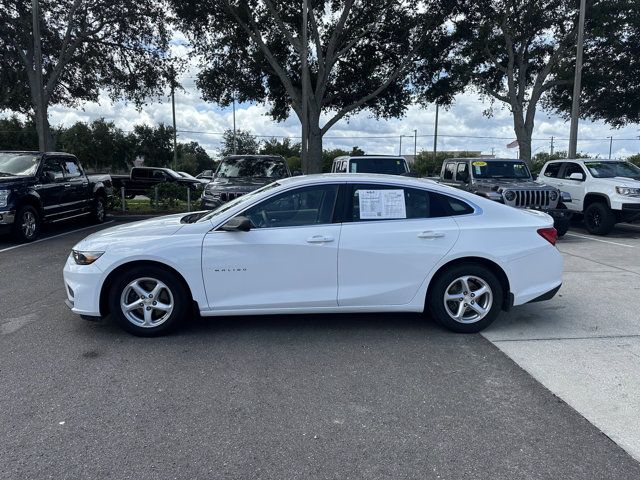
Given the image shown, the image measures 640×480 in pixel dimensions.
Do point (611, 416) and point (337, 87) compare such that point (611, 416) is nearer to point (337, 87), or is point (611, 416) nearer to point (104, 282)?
point (104, 282)

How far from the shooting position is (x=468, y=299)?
490 cm

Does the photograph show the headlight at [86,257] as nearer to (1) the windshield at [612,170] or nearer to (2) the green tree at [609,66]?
(1) the windshield at [612,170]

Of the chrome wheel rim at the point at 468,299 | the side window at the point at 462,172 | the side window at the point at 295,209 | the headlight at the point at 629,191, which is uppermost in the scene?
the side window at the point at 462,172

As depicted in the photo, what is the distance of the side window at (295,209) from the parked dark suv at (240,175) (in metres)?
5.78

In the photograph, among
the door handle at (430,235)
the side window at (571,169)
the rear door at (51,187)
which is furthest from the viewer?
the side window at (571,169)

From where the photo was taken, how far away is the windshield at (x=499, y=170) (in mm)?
12383

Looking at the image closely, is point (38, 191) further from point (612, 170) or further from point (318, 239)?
point (612, 170)

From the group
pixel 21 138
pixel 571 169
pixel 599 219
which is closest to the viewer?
pixel 599 219

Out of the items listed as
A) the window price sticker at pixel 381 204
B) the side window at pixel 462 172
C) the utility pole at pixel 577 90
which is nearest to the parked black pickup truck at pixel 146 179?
the side window at pixel 462 172

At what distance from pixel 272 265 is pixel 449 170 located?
10.3 metres

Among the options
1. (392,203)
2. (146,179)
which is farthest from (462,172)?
(146,179)

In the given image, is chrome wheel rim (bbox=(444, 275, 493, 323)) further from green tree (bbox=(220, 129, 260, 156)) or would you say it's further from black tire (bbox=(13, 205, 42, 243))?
green tree (bbox=(220, 129, 260, 156))

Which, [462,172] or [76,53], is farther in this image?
[76,53]

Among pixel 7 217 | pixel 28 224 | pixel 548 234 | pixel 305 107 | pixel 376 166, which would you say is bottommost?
pixel 28 224
